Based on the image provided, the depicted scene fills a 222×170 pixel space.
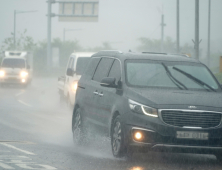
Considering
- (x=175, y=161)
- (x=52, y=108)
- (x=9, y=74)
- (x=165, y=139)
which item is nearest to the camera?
(x=165, y=139)

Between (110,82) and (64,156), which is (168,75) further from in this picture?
(64,156)

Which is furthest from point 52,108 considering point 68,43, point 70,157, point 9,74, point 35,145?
point 68,43

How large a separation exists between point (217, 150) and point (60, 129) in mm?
6086

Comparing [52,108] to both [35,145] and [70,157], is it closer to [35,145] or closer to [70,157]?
[35,145]

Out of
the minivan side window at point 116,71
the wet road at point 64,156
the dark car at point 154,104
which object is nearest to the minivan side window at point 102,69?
the dark car at point 154,104

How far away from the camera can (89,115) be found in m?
11.2

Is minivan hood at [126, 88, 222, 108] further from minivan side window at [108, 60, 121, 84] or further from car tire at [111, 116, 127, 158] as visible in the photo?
minivan side window at [108, 60, 121, 84]

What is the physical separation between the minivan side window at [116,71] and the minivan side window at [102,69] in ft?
0.77

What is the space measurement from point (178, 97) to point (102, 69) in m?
2.49

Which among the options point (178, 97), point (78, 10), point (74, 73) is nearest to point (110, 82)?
point (178, 97)

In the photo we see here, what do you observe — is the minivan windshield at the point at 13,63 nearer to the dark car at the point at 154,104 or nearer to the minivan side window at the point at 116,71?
the dark car at the point at 154,104

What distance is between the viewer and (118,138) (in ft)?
31.0

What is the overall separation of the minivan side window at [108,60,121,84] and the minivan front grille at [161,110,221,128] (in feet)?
5.11

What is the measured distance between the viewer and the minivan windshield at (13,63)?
3866cm
